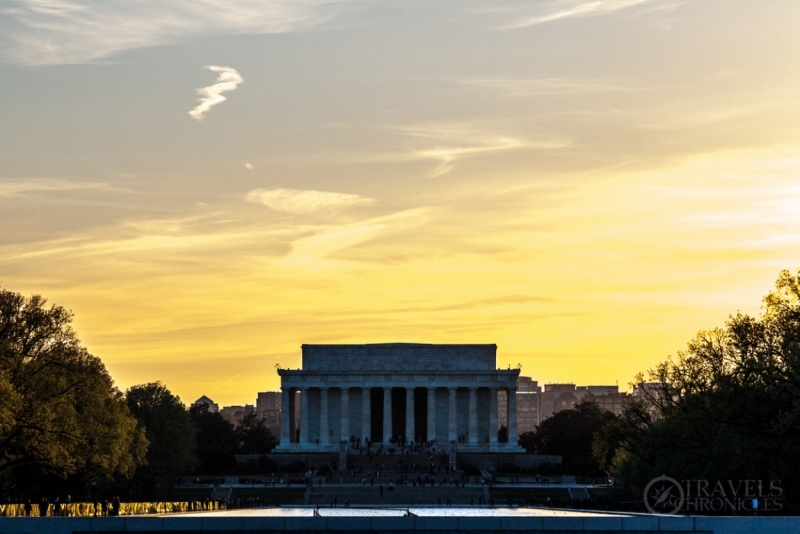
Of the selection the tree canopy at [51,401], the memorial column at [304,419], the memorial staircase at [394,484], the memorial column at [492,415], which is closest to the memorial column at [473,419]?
the memorial column at [492,415]

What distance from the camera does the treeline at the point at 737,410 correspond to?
223 ft

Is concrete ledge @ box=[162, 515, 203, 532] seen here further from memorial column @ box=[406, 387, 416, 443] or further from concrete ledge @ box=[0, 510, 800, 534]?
memorial column @ box=[406, 387, 416, 443]

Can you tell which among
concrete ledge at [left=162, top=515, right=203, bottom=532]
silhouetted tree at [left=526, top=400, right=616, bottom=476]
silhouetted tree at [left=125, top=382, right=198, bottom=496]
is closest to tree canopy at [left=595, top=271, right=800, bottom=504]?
concrete ledge at [left=162, top=515, right=203, bottom=532]

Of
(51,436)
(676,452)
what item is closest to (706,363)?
(676,452)

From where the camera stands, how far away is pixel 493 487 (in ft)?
388

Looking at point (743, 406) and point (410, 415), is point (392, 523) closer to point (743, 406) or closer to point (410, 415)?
point (743, 406)

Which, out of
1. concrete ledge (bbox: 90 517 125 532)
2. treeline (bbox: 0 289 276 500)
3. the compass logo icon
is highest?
treeline (bbox: 0 289 276 500)

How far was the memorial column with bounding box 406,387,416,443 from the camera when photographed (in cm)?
16112

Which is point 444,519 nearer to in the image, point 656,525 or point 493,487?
point 656,525

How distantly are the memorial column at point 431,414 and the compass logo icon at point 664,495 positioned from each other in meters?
74.2

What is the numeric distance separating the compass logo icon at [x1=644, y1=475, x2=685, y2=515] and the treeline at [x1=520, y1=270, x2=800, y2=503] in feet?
3.32

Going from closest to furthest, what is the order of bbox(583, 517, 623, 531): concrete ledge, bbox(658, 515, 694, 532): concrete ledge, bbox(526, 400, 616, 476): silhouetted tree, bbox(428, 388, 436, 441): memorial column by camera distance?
Result: bbox(658, 515, 694, 532): concrete ledge
bbox(583, 517, 623, 531): concrete ledge
bbox(526, 400, 616, 476): silhouetted tree
bbox(428, 388, 436, 441): memorial column

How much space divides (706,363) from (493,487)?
129ft

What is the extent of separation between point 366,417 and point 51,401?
91160 mm
